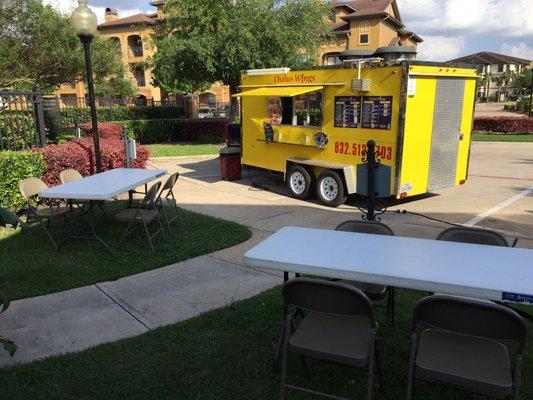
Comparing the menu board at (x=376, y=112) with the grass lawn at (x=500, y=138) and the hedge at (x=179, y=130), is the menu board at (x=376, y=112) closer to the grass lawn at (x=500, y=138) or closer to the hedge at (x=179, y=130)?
the hedge at (x=179, y=130)

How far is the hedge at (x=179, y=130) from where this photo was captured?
20.7 metres

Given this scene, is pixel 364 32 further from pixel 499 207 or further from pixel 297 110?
pixel 499 207

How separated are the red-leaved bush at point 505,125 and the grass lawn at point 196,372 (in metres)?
21.0

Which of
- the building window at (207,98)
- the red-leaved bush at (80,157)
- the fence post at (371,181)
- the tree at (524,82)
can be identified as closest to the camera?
the fence post at (371,181)

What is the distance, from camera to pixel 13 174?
24.8 ft

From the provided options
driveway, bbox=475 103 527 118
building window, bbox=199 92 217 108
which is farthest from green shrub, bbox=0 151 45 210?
building window, bbox=199 92 217 108

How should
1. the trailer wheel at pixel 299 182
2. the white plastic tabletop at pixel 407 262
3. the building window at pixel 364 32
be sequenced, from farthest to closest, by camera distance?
the building window at pixel 364 32, the trailer wheel at pixel 299 182, the white plastic tabletop at pixel 407 262

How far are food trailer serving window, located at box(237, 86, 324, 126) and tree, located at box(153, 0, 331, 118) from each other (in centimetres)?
712

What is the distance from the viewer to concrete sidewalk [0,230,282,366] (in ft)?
12.7

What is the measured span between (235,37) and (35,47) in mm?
6823

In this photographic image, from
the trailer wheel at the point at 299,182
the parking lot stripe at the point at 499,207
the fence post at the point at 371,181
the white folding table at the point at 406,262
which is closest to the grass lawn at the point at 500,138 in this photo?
the parking lot stripe at the point at 499,207

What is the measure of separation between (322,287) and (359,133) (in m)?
5.90

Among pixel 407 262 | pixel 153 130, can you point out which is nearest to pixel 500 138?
pixel 153 130

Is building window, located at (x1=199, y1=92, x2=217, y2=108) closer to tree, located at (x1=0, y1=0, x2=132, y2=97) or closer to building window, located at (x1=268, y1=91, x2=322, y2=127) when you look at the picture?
tree, located at (x1=0, y1=0, x2=132, y2=97)
